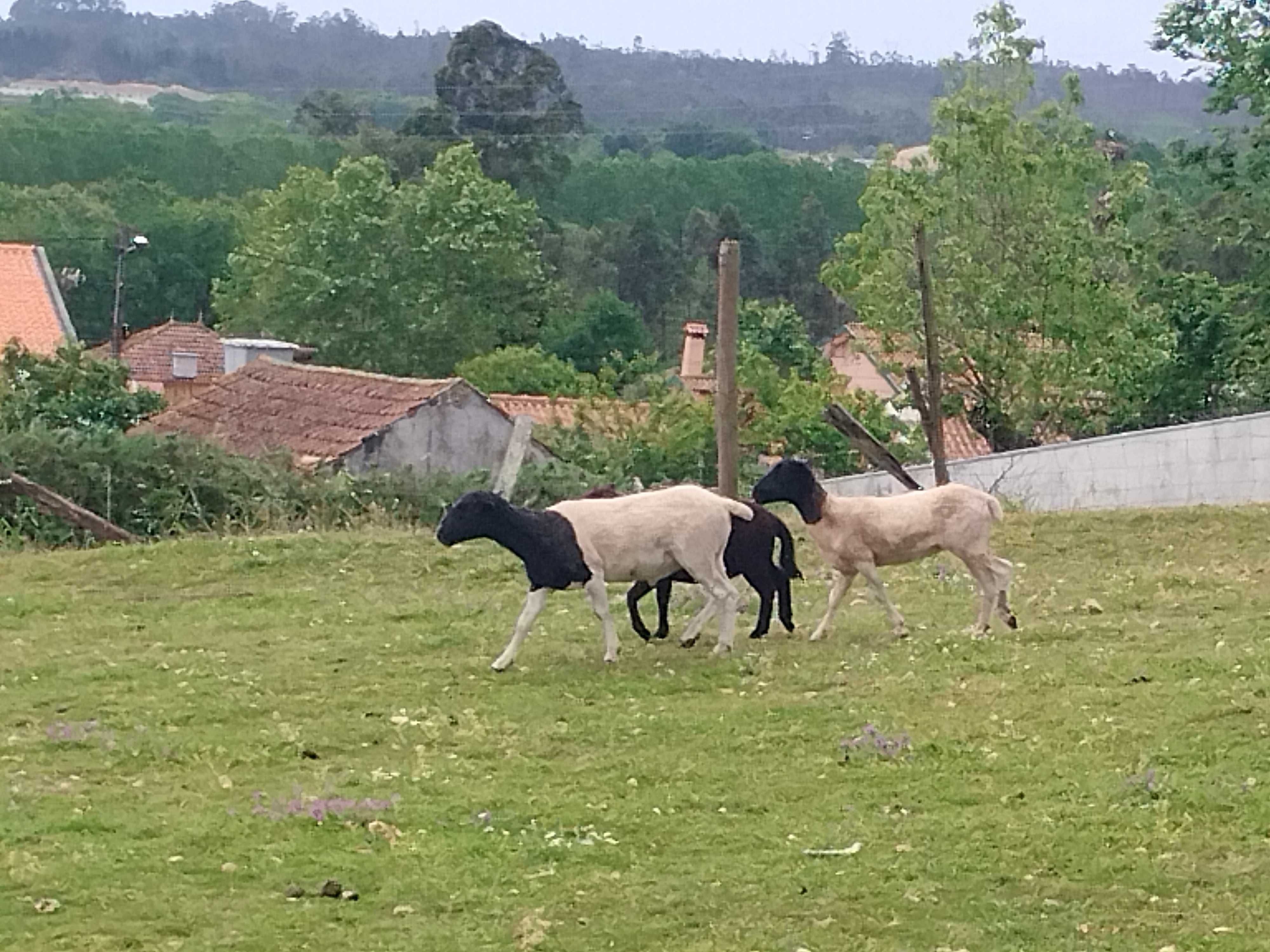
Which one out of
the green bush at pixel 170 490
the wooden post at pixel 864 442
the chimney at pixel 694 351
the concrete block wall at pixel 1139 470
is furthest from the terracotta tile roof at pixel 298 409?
the chimney at pixel 694 351

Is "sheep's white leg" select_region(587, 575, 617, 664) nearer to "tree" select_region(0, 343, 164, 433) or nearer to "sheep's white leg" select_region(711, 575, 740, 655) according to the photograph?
"sheep's white leg" select_region(711, 575, 740, 655)

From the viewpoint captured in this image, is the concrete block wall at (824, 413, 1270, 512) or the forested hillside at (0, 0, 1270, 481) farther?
the forested hillside at (0, 0, 1270, 481)

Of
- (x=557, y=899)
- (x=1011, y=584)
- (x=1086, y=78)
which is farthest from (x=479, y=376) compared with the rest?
(x=1086, y=78)

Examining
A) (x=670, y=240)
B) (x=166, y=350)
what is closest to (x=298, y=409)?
(x=166, y=350)

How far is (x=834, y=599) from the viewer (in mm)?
12445

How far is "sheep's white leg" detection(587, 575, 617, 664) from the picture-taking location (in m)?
11.7

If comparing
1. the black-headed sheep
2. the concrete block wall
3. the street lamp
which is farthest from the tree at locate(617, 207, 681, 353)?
the black-headed sheep

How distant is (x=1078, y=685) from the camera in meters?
10.4

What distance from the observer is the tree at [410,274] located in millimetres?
58594

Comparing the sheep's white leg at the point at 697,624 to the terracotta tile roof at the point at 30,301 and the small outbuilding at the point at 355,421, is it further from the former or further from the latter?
the terracotta tile roof at the point at 30,301

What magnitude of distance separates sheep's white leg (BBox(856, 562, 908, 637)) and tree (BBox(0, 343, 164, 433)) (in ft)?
52.4

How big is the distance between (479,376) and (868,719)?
137 feet

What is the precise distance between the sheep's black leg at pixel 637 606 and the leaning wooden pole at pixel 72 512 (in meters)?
7.65

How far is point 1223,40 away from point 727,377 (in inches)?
916
